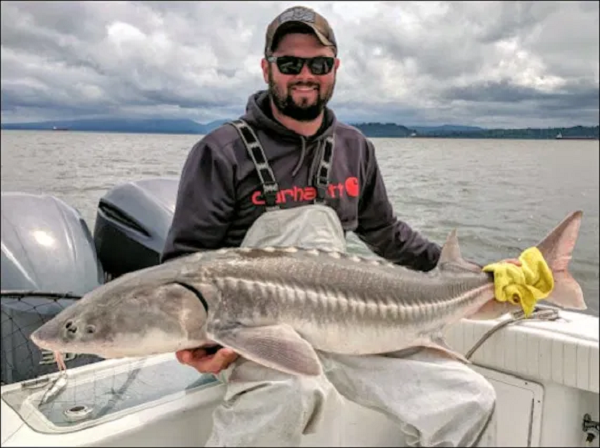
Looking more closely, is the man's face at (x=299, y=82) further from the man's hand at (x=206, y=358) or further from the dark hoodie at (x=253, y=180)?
the man's hand at (x=206, y=358)

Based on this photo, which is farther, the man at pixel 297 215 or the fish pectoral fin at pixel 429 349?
the fish pectoral fin at pixel 429 349

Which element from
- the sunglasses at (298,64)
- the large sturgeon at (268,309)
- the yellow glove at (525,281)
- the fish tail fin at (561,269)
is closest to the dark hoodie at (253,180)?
the sunglasses at (298,64)

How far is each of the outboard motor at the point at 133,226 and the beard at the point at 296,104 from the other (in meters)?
1.57

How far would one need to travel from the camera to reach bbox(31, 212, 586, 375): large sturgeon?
202 cm

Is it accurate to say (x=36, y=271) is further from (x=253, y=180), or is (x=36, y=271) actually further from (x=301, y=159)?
(x=301, y=159)

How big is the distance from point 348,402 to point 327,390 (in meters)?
0.60

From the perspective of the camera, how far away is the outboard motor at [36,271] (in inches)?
129

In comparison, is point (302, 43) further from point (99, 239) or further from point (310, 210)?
point (99, 239)

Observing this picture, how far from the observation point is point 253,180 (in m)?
2.74

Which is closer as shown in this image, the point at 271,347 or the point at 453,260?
the point at 271,347

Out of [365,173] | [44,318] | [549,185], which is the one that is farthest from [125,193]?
[549,185]

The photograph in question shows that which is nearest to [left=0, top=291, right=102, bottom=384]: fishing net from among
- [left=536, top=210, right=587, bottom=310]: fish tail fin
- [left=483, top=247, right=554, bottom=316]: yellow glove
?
[left=483, top=247, right=554, bottom=316]: yellow glove

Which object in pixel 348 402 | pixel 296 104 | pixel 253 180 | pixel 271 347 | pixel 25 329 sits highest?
pixel 296 104

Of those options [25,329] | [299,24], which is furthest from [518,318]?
[25,329]
